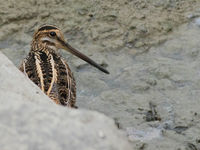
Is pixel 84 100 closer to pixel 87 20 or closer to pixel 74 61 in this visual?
pixel 74 61

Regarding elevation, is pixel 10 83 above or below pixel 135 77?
below

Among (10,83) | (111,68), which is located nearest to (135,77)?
(111,68)

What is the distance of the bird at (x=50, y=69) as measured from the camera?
4.05 m

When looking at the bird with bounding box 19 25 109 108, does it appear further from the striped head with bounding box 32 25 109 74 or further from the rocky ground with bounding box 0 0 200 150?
the rocky ground with bounding box 0 0 200 150

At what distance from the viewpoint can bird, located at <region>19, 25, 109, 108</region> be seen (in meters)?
4.05

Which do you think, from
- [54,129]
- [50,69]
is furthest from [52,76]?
[54,129]

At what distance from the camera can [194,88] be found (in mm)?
5117

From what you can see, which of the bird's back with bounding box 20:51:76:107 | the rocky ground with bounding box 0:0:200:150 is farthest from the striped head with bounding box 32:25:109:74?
the rocky ground with bounding box 0:0:200:150

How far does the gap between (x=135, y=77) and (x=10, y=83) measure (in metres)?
2.88

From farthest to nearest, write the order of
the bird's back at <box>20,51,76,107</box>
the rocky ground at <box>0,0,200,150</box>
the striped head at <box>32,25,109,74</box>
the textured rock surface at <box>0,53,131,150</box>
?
1. the striped head at <box>32,25,109,74</box>
2. the rocky ground at <box>0,0,200,150</box>
3. the bird's back at <box>20,51,76,107</box>
4. the textured rock surface at <box>0,53,131,150</box>

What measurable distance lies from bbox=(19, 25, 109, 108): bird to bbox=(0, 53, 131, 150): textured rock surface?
1842 mm

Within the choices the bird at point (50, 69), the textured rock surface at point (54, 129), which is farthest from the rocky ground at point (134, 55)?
the textured rock surface at point (54, 129)

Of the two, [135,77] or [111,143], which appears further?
[135,77]

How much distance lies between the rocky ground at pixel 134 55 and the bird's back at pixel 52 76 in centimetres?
63
